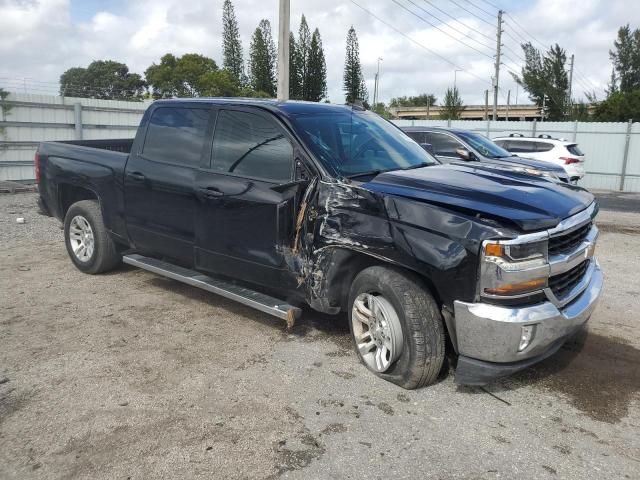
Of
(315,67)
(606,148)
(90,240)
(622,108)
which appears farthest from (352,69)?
(90,240)

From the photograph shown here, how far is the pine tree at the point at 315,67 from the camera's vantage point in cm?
6962

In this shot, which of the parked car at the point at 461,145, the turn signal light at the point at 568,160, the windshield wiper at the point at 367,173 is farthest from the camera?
the turn signal light at the point at 568,160

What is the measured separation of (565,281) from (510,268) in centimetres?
67

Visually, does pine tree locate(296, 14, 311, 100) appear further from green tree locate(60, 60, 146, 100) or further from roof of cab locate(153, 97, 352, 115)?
roof of cab locate(153, 97, 352, 115)

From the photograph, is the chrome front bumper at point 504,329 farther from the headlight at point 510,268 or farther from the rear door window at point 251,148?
the rear door window at point 251,148

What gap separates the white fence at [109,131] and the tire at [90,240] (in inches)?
376

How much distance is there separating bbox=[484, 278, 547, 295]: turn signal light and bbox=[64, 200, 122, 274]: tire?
428 centimetres

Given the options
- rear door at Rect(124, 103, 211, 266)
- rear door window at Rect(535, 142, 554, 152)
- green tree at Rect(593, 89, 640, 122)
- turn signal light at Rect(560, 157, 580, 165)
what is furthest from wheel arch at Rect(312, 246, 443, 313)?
green tree at Rect(593, 89, 640, 122)

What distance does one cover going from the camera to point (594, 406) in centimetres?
357

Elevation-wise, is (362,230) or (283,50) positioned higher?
(283,50)

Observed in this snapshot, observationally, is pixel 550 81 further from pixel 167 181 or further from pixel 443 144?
pixel 167 181

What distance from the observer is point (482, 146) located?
11289 mm

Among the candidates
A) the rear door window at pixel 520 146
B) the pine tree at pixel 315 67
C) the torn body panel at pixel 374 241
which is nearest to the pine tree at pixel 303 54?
the pine tree at pixel 315 67

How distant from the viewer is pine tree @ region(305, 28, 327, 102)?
228ft
